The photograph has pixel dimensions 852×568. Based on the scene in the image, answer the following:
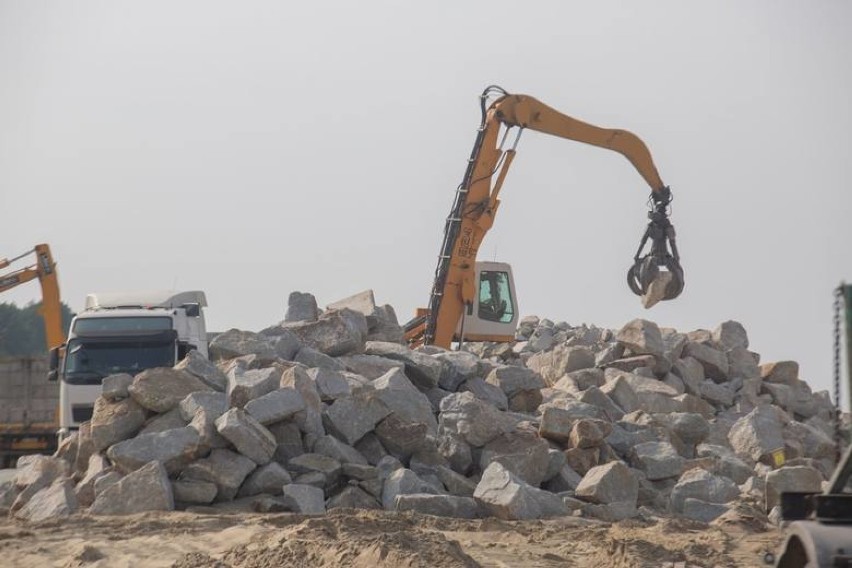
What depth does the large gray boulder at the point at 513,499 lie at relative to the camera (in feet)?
35.1

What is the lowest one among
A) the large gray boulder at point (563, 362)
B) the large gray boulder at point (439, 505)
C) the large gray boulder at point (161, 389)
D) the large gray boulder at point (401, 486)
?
the large gray boulder at point (439, 505)

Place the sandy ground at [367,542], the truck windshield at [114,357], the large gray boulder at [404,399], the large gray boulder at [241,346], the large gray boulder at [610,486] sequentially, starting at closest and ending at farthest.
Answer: the sandy ground at [367,542]
the large gray boulder at [610,486]
the large gray boulder at [404,399]
the large gray boulder at [241,346]
the truck windshield at [114,357]

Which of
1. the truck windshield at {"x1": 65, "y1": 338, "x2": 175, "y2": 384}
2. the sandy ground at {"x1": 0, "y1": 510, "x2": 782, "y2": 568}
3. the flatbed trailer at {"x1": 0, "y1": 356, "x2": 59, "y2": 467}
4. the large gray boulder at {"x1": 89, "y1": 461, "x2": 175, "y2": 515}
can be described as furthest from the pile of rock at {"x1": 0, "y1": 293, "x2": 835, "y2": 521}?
the flatbed trailer at {"x1": 0, "y1": 356, "x2": 59, "y2": 467}

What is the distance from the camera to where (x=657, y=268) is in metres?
18.7

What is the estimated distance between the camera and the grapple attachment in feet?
60.9

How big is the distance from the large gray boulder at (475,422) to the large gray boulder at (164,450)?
105 inches

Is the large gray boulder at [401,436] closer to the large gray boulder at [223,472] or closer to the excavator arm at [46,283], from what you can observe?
the large gray boulder at [223,472]

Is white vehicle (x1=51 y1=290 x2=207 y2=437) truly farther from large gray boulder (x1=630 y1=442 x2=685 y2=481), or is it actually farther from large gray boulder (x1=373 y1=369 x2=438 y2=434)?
large gray boulder (x1=630 y1=442 x2=685 y2=481)

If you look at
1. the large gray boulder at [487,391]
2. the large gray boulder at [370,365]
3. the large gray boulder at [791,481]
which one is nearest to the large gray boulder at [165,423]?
the large gray boulder at [370,365]

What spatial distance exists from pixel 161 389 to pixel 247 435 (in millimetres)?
1465

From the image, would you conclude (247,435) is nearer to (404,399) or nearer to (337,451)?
(337,451)

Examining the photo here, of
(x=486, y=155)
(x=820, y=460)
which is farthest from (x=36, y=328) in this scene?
(x=820, y=460)

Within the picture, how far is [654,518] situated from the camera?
453 inches

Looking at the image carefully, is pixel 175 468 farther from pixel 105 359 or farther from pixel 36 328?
pixel 36 328
